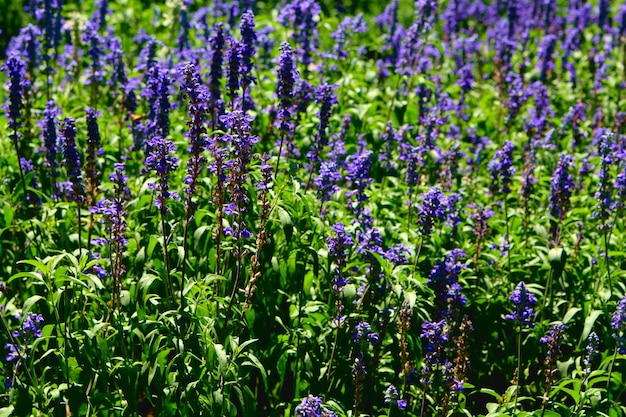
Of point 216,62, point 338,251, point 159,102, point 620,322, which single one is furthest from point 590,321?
point 159,102

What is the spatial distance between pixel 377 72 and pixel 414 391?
502cm

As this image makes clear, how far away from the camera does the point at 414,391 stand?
18.9 feet

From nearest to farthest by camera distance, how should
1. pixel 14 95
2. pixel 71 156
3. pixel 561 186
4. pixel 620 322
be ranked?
pixel 620 322 < pixel 71 156 < pixel 14 95 < pixel 561 186

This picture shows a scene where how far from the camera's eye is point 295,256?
5.79 meters

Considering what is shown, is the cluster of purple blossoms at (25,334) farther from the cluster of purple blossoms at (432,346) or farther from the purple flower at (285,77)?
the cluster of purple blossoms at (432,346)

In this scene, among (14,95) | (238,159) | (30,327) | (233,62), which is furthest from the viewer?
(14,95)

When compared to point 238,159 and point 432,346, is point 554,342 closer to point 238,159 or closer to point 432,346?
point 432,346

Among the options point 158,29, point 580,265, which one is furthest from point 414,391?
point 158,29

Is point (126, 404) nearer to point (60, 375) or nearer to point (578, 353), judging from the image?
point (60, 375)

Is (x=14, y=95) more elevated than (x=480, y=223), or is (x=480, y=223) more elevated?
(x=14, y=95)

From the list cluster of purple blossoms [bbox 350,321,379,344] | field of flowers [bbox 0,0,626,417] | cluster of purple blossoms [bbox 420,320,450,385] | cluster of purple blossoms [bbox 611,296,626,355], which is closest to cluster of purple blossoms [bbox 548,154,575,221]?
field of flowers [bbox 0,0,626,417]

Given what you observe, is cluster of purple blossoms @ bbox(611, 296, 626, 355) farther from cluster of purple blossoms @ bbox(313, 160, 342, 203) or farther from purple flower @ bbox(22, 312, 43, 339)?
purple flower @ bbox(22, 312, 43, 339)

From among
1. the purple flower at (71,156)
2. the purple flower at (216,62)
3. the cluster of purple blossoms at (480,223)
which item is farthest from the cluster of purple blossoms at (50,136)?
the cluster of purple blossoms at (480,223)

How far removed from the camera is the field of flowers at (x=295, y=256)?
499 centimetres
